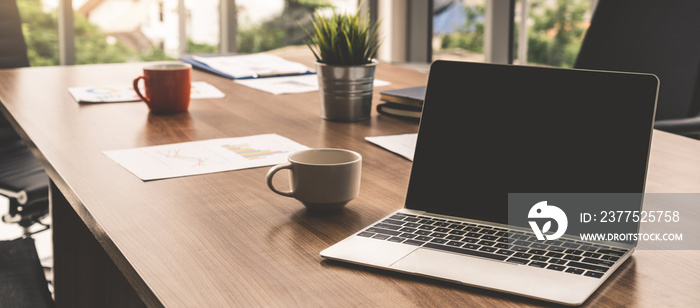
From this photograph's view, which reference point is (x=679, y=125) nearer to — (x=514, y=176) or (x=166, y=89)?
(x=514, y=176)

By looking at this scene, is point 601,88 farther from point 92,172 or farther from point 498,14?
point 498,14

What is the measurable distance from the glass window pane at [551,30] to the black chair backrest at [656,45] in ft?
6.79

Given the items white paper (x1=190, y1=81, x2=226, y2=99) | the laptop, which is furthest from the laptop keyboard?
white paper (x1=190, y1=81, x2=226, y2=99)

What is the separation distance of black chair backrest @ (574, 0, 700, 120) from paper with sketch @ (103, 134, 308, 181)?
1.12 meters

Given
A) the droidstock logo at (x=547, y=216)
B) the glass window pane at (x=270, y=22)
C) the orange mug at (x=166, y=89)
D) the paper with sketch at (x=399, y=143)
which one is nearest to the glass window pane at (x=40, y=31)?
the glass window pane at (x=270, y=22)

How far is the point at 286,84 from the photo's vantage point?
5.89ft

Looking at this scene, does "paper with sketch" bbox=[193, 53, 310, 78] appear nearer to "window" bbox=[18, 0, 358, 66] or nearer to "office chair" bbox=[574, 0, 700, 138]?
"office chair" bbox=[574, 0, 700, 138]

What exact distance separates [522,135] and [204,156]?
523 millimetres

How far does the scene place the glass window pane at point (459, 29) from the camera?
436 cm

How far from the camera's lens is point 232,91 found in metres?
1.69

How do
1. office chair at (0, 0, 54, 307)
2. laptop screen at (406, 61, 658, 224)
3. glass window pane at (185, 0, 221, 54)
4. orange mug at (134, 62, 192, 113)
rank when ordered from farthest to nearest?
glass window pane at (185, 0, 221, 54), orange mug at (134, 62, 192, 113), office chair at (0, 0, 54, 307), laptop screen at (406, 61, 658, 224)

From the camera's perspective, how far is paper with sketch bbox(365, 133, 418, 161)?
1.10 m

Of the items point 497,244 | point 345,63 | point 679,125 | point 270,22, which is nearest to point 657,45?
point 679,125

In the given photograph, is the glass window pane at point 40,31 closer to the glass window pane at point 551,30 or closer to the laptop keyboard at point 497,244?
the glass window pane at point 551,30
